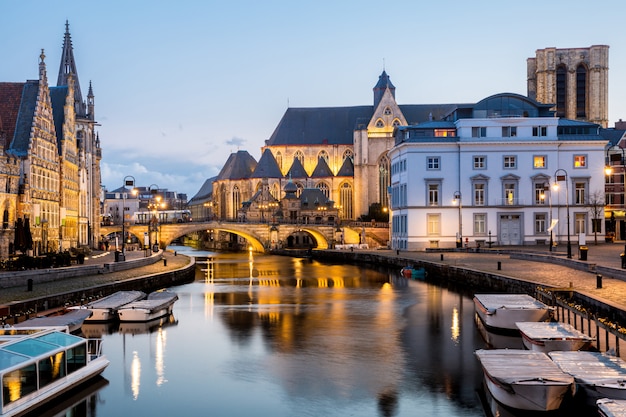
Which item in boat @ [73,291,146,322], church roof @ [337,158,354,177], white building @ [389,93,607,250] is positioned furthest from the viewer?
church roof @ [337,158,354,177]

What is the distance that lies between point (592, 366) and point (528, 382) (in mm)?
2060

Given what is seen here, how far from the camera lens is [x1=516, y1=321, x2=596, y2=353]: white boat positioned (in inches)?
890

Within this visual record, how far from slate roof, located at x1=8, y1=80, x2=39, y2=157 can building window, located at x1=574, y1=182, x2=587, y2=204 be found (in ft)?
157

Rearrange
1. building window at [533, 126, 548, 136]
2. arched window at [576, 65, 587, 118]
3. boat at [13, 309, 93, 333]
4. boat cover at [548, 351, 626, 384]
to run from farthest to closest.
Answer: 1. arched window at [576, 65, 587, 118]
2. building window at [533, 126, 548, 136]
3. boat at [13, 309, 93, 333]
4. boat cover at [548, 351, 626, 384]

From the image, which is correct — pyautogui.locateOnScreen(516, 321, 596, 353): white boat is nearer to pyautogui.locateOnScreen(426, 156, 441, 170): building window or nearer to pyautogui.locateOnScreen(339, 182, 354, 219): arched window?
pyautogui.locateOnScreen(426, 156, 441, 170): building window

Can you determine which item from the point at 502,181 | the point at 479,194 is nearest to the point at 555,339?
the point at 479,194

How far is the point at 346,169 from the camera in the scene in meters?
138

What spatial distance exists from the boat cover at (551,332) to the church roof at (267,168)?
371 feet

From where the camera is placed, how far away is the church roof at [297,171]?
13900 centimetres

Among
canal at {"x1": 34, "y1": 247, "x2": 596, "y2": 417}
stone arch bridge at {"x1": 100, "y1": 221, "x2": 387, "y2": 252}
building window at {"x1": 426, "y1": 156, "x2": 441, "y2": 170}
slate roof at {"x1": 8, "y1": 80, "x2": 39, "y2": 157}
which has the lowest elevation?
canal at {"x1": 34, "y1": 247, "x2": 596, "y2": 417}

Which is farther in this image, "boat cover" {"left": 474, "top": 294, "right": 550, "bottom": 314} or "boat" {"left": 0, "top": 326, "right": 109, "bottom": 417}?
"boat cover" {"left": 474, "top": 294, "right": 550, "bottom": 314}

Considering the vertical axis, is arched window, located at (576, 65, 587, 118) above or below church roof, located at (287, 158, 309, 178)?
above

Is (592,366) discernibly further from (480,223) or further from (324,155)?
(324,155)

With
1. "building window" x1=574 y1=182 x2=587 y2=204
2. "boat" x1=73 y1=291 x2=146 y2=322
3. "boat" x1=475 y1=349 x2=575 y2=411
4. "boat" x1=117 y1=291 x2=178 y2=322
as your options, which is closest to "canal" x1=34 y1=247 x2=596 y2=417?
"boat" x1=117 y1=291 x2=178 y2=322
